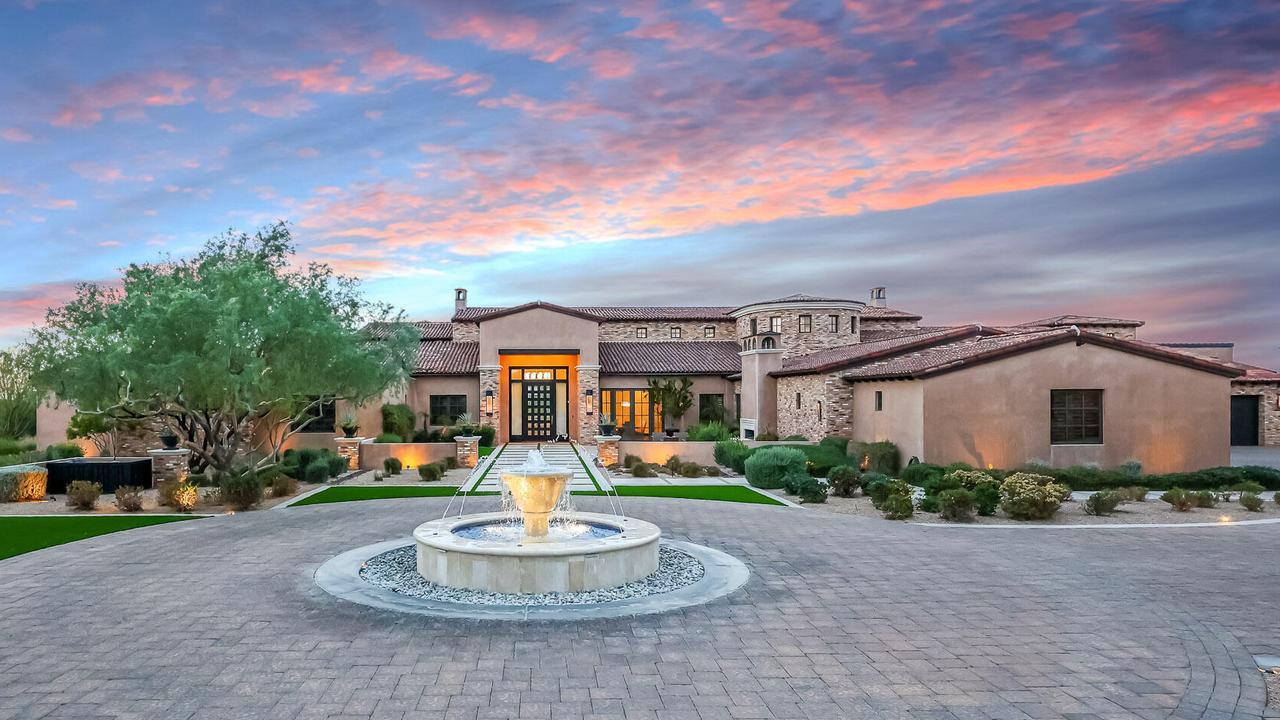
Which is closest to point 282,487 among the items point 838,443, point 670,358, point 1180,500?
point 838,443

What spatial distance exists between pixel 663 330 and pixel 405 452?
17260 mm

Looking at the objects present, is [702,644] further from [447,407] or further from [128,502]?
[447,407]

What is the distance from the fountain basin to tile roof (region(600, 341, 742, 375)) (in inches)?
881

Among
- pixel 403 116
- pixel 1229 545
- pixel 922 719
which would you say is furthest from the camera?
pixel 403 116

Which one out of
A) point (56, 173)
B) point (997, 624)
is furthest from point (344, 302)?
point (997, 624)

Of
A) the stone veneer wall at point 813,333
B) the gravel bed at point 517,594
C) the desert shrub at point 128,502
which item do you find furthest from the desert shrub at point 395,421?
the gravel bed at point 517,594

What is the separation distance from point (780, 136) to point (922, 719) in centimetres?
1594

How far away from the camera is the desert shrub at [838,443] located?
2156 centimetres

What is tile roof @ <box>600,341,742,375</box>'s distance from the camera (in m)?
31.6

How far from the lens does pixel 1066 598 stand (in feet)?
25.7

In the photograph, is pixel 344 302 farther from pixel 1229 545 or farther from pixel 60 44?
pixel 1229 545

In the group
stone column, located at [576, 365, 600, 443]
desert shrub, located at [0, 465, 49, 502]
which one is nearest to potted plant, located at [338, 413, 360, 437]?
desert shrub, located at [0, 465, 49, 502]

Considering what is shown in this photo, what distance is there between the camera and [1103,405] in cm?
1962

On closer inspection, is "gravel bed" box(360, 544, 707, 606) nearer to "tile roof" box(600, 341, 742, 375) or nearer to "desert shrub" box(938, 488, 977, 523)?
"desert shrub" box(938, 488, 977, 523)
